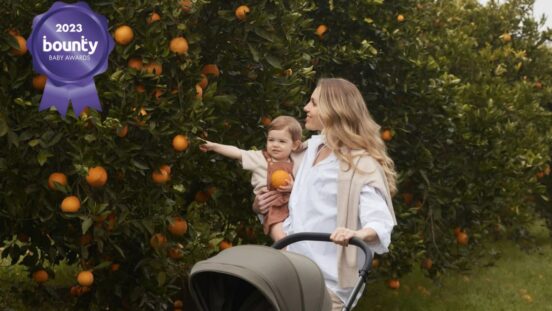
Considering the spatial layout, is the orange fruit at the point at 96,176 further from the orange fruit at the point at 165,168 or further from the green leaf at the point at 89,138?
the orange fruit at the point at 165,168

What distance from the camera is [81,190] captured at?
4250 mm

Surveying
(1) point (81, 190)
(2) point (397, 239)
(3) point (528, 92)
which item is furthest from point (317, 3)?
(3) point (528, 92)

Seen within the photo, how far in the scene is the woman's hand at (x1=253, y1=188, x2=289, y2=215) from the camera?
473 centimetres

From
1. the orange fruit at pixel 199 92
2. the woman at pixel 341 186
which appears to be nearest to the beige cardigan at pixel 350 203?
the woman at pixel 341 186

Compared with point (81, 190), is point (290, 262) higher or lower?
higher

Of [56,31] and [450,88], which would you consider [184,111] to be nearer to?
[56,31]

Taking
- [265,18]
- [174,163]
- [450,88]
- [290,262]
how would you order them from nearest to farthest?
[290,262], [174,163], [265,18], [450,88]

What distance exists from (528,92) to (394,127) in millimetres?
3693

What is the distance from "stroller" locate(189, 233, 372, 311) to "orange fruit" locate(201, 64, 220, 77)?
1.95m

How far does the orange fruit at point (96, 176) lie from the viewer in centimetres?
401

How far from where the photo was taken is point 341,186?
3.80 metres

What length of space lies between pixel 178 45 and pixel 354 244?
151cm

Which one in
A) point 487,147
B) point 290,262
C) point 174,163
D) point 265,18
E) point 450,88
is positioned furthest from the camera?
point 487,147

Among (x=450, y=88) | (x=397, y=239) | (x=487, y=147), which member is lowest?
(x=397, y=239)
